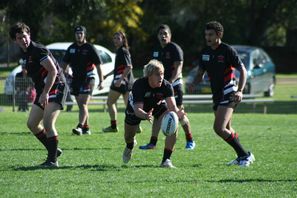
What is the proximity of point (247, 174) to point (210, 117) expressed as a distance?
35.3 feet

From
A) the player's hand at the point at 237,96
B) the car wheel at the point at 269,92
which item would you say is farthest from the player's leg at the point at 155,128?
the car wheel at the point at 269,92

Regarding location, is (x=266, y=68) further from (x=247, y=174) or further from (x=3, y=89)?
(x=247, y=174)

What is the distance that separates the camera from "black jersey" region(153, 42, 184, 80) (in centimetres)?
1282

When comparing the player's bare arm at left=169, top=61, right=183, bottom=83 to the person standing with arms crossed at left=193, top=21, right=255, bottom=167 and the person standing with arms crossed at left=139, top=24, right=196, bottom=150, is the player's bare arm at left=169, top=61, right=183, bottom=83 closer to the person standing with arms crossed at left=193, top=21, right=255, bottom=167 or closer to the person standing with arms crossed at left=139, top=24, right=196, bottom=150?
the person standing with arms crossed at left=139, top=24, right=196, bottom=150

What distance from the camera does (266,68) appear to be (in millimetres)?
28281

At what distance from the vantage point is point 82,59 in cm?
1484

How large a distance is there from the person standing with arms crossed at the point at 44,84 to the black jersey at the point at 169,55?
289cm

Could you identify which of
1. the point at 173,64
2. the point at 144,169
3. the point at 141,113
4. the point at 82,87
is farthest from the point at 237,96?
the point at 82,87

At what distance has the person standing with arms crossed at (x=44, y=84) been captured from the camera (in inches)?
395

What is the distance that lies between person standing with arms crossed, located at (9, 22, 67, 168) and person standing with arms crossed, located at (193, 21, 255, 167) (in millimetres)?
2099

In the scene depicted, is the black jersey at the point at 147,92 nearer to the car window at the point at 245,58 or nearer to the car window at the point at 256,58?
the car window at the point at 245,58

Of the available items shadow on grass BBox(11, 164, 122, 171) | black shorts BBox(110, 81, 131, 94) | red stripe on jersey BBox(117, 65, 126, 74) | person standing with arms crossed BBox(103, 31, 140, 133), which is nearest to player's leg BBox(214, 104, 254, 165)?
shadow on grass BBox(11, 164, 122, 171)

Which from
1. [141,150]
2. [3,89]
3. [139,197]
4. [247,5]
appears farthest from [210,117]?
[247,5]

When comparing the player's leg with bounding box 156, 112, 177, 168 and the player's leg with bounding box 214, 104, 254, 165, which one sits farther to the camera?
the player's leg with bounding box 214, 104, 254, 165
